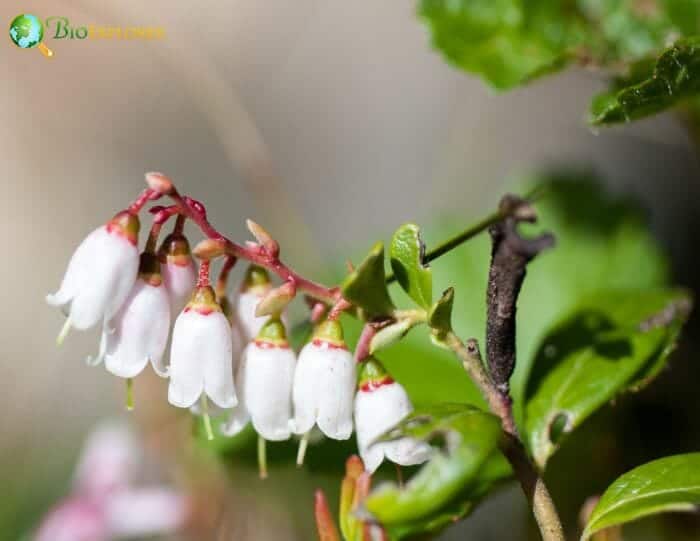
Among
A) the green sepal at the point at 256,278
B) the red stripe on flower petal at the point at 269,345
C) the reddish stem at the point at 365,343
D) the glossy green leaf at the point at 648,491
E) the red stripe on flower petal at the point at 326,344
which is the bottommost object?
the glossy green leaf at the point at 648,491

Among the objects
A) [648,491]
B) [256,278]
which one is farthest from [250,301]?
[648,491]

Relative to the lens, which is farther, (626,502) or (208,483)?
(208,483)

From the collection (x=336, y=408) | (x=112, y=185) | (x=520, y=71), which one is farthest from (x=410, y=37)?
(x=336, y=408)

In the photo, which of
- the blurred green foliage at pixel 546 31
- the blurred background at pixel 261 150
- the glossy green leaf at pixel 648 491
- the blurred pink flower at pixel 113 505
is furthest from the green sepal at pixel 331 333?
the blurred background at pixel 261 150

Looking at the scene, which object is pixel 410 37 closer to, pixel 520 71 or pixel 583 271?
pixel 583 271

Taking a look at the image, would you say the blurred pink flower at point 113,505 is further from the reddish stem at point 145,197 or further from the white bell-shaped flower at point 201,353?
the reddish stem at point 145,197

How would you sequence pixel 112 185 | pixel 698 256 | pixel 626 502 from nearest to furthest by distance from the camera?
pixel 626 502 < pixel 698 256 < pixel 112 185
